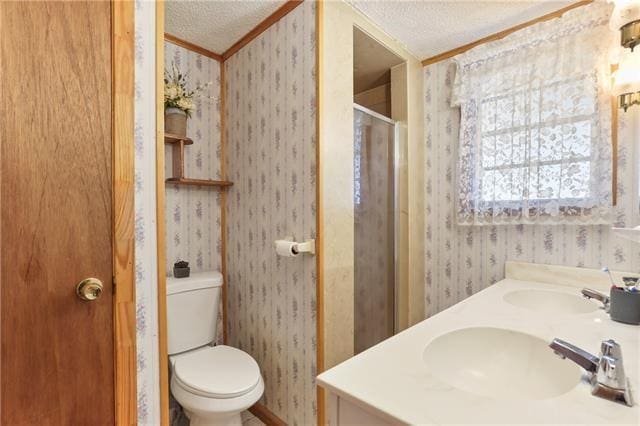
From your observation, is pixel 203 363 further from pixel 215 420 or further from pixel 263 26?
pixel 263 26

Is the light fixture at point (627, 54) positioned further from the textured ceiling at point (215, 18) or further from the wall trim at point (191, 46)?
the wall trim at point (191, 46)

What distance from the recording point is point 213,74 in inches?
78.8

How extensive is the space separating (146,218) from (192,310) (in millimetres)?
876

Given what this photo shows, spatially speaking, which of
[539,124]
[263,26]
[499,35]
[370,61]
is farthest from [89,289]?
[499,35]

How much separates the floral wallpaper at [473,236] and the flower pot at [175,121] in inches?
59.9

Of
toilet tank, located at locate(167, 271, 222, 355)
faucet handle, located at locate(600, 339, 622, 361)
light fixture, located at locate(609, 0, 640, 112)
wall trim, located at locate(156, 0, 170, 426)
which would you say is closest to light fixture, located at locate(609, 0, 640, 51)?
light fixture, located at locate(609, 0, 640, 112)

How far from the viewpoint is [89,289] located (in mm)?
826

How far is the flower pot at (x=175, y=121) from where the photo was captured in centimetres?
167

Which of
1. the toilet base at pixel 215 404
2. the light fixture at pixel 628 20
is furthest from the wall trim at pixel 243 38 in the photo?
the toilet base at pixel 215 404

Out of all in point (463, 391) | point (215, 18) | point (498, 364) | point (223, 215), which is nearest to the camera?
point (463, 391)

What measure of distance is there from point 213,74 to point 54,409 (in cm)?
186

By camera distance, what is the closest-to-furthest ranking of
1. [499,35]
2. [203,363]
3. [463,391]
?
1. [463,391]
2. [203,363]
3. [499,35]

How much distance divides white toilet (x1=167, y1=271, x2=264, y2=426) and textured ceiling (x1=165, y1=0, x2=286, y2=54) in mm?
1387

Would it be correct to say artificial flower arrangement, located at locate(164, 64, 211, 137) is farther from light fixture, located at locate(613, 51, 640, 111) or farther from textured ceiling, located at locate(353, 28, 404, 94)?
light fixture, located at locate(613, 51, 640, 111)
